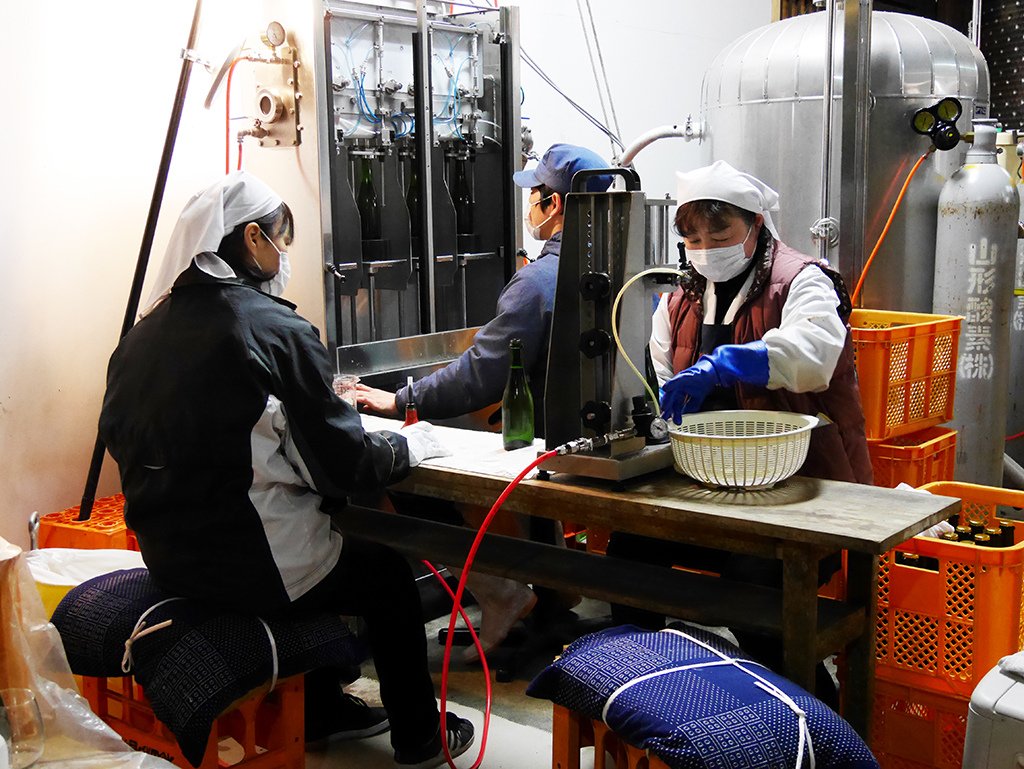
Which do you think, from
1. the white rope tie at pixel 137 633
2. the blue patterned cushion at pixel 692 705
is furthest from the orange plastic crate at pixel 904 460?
the white rope tie at pixel 137 633

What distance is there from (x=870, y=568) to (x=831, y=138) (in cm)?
225

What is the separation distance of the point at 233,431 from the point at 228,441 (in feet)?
0.08

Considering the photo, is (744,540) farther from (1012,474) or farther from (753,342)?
(1012,474)

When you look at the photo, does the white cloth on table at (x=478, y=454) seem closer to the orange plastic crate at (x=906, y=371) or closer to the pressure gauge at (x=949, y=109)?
the orange plastic crate at (x=906, y=371)

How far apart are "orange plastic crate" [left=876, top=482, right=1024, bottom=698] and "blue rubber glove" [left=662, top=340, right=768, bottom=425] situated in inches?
20.0

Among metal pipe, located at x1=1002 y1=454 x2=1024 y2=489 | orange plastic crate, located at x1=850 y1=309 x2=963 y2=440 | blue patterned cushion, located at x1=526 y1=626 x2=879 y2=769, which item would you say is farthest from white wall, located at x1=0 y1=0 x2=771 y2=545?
metal pipe, located at x1=1002 y1=454 x2=1024 y2=489

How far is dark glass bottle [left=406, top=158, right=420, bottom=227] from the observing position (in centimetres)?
400

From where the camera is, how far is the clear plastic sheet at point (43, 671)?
2.29 meters

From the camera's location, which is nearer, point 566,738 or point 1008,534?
point 566,738

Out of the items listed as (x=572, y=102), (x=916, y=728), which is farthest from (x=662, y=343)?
(x=572, y=102)

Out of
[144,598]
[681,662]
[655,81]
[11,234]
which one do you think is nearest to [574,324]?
[681,662]

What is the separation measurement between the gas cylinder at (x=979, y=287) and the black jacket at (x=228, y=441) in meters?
2.87

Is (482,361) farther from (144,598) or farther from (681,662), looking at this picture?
(681,662)

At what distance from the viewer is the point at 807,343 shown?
256 centimetres
